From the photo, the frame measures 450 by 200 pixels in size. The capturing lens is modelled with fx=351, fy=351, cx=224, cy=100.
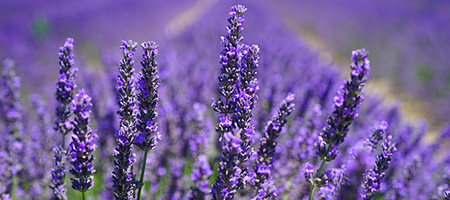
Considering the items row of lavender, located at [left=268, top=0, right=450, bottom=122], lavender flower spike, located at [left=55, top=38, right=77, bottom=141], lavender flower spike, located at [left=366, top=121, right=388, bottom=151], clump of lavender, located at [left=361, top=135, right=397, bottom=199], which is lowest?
clump of lavender, located at [left=361, top=135, right=397, bottom=199]

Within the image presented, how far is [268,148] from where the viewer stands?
4.56ft

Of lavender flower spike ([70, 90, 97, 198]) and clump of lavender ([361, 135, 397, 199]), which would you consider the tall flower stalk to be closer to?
lavender flower spike ([70, 90, 97, 198])

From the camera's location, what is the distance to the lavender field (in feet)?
4.16

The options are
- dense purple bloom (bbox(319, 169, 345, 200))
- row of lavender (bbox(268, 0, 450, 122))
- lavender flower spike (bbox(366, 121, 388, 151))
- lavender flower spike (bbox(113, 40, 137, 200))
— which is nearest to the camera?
lavender flower spike (bbox(113, 40, 137, 200))

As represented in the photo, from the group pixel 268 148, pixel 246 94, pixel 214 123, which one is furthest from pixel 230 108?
pixel 214 123

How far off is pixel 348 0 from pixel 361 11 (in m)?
3.89

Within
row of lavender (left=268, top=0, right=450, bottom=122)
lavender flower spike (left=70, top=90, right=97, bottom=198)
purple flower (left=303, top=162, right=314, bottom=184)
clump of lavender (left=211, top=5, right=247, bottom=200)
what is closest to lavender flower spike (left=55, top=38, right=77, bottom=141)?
lavender flower spike (left=70, top=90, right=97, bottom=198)

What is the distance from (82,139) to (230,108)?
542 mm

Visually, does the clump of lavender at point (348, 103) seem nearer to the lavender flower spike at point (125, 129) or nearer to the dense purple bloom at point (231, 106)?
the dense purple bloom at point (231, 106)

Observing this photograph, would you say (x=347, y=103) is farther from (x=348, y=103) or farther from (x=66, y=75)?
(x=66, y=75)

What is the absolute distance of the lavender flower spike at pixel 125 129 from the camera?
4.15 ft

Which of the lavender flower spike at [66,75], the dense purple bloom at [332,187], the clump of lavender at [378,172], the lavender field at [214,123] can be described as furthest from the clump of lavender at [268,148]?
the lavender flower spike at [66,75]

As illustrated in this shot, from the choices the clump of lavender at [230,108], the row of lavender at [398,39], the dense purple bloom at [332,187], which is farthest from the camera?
the row of lavender at [398,39]

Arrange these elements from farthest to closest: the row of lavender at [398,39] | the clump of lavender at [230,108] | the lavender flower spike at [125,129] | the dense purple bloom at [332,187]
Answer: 1. the row of lavender at [398,39]
2. the dense purple bloom at [332,187]
3. the lavender flower spike at [125,129]
4. the clump of lavender at [230,108]
